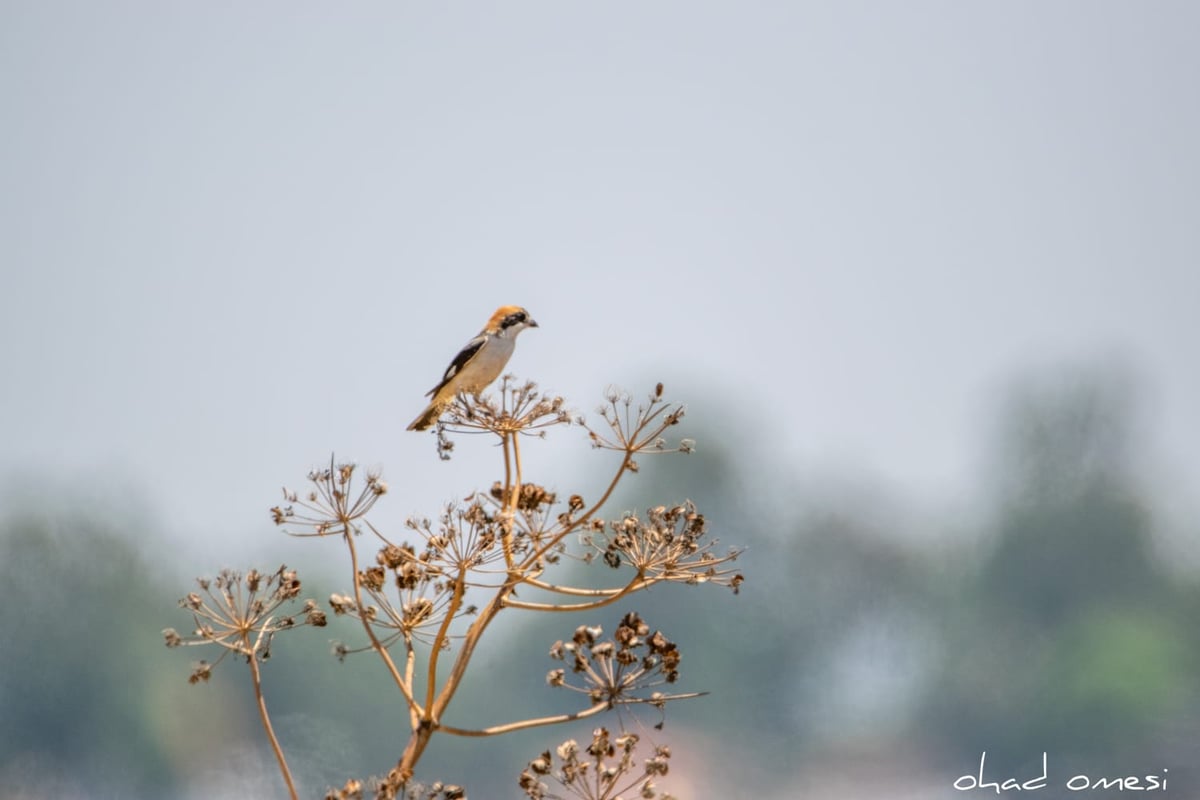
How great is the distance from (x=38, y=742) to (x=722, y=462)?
34937 millimetres

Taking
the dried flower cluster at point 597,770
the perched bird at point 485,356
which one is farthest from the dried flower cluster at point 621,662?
the perched bird at point 485,356

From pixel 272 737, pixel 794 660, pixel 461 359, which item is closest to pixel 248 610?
pixel 272 737

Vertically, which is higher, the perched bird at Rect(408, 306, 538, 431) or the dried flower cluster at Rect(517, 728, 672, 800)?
the perched bird at Rect(408, 306, 538, 431)

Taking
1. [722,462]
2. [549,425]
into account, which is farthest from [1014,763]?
[549,425]

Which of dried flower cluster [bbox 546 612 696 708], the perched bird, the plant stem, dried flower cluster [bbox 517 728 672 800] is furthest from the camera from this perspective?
the perched bird

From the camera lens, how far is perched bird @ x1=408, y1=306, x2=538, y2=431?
7.04 m

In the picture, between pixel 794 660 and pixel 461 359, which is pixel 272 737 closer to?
pixel 461 359

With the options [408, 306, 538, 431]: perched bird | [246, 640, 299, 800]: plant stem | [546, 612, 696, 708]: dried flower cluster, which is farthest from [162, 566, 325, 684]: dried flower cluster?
[408, 306, 538, 431]: perched bird

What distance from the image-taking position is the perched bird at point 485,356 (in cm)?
704

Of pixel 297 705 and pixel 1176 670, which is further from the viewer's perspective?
pixel 1176 670

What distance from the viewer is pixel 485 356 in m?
7.20

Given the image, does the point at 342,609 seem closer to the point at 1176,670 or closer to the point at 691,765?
the point at 691,765

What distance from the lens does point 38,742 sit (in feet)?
81.8

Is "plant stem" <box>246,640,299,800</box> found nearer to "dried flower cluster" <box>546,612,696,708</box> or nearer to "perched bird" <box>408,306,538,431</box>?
"dried flower cluster" <box>546,612,696,708</box>
